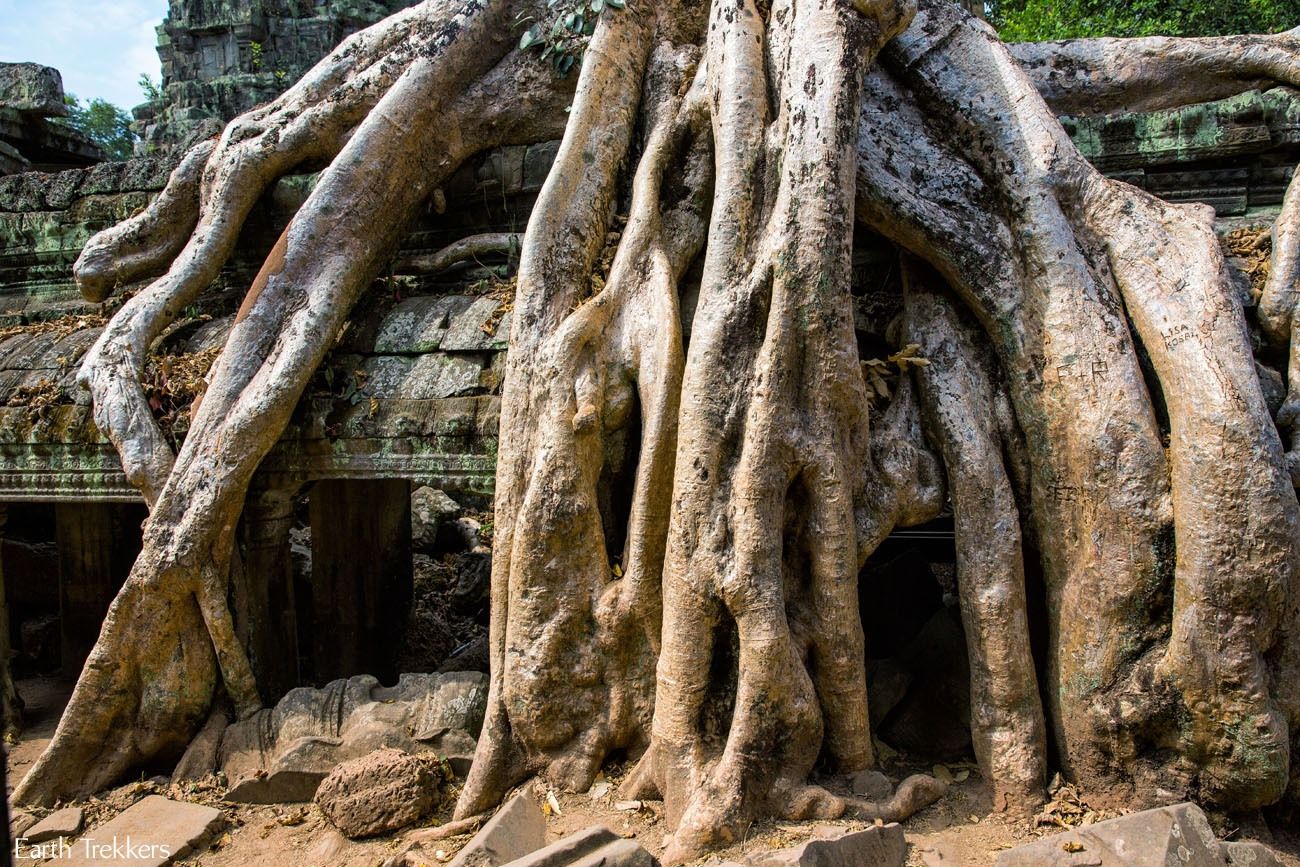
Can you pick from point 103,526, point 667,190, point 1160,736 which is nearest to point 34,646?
point 103,526

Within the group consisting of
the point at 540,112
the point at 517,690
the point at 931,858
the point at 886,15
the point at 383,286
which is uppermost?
the point at 540,112

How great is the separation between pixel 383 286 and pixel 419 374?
773mm

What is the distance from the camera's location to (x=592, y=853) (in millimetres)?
2393

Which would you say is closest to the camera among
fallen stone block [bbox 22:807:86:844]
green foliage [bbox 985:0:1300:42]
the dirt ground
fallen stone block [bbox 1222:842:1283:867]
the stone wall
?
fallen stone block [bbox 1222:842:1283:867]

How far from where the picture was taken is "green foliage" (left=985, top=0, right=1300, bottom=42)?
7.87 metres

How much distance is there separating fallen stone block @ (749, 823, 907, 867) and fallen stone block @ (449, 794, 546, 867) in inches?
27.3

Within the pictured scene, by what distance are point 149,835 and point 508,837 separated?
4.77ft

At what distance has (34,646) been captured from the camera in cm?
586

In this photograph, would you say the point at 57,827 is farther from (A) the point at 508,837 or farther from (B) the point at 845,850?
(B) the point at 845,850

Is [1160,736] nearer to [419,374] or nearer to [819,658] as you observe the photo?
[819,658]

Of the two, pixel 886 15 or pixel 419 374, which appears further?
pixel 419 374

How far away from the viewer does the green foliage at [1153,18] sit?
310 inches

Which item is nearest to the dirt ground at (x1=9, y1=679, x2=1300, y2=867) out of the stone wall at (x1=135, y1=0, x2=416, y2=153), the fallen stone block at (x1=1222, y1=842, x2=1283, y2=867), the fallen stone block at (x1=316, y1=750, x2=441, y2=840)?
the fallen stone block at (x1=316, y1=750, x2=441, y2=840)

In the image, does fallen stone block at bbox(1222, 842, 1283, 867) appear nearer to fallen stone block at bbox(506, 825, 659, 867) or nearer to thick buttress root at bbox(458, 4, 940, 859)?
thick buttress root at bbox(458, 4, 940, 859)
